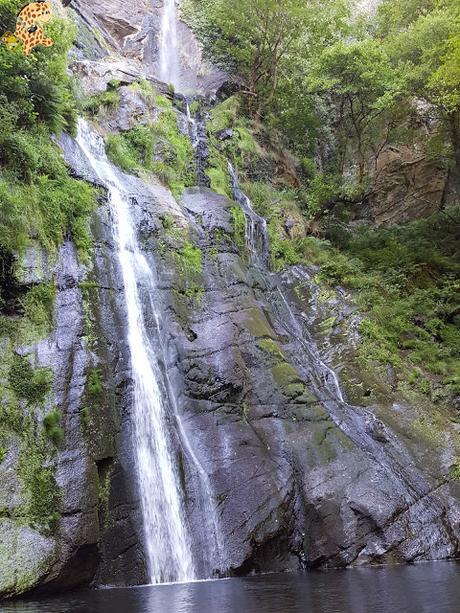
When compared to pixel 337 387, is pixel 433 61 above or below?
above

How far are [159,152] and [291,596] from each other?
15.0m

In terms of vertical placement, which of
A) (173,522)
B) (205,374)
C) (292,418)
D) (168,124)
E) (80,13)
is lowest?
(173,522)

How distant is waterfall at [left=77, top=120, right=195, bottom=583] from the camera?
357 inches

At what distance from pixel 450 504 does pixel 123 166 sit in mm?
13203

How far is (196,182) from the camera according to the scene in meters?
18.5

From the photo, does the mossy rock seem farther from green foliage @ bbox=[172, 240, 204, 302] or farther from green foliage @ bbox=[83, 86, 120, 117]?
green foliage @ bbox=[83, 86, 120, 117]

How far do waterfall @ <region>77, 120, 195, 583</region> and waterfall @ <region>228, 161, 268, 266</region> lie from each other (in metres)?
4.75

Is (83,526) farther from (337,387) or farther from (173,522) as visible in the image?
(337,387)

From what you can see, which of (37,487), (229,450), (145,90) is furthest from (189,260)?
(145,90)

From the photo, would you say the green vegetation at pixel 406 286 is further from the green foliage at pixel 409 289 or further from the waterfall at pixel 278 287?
the waterfall at pixel 278 287

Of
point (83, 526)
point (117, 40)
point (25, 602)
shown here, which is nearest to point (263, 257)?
point (83, 526)

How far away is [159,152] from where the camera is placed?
18406mm

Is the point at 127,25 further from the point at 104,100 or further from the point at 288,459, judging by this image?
the point at 288,459

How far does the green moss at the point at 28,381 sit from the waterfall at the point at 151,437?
181 cm
